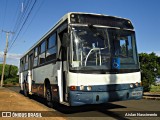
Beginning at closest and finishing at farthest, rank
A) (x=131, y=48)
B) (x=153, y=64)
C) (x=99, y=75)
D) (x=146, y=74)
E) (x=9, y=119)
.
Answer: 1. (x=9, y=119)
2. (x=99, y=75)
3. (x=131, y=48)
4. (x=146, y=74)
5. (x=153, y=64)

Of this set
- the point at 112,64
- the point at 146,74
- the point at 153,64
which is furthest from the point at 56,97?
the point at 153,64

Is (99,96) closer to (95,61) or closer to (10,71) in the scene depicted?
(95,61)

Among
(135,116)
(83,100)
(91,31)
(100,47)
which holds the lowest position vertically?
(135,116)

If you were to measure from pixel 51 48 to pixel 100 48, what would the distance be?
119 inches

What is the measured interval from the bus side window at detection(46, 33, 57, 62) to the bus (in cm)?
54

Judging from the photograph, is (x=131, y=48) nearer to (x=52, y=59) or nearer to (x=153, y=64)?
(x=52, y=59)

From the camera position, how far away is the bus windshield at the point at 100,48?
9.32 metres

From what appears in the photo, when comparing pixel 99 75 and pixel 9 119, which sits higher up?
pixel 99 75

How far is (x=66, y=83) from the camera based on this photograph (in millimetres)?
9578

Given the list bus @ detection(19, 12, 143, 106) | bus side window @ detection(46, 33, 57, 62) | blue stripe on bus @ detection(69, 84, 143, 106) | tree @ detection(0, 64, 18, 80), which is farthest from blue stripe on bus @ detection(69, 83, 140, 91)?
tree @ detection(0, 64, 18, 80)

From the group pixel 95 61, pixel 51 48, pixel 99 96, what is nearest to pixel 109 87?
pixel 99 96

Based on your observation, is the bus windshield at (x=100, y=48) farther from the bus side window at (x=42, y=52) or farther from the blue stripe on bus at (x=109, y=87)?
the bus side window at (x=42, y=52)

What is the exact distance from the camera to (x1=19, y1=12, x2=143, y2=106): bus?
924 cm

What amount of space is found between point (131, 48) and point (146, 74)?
917 inches
